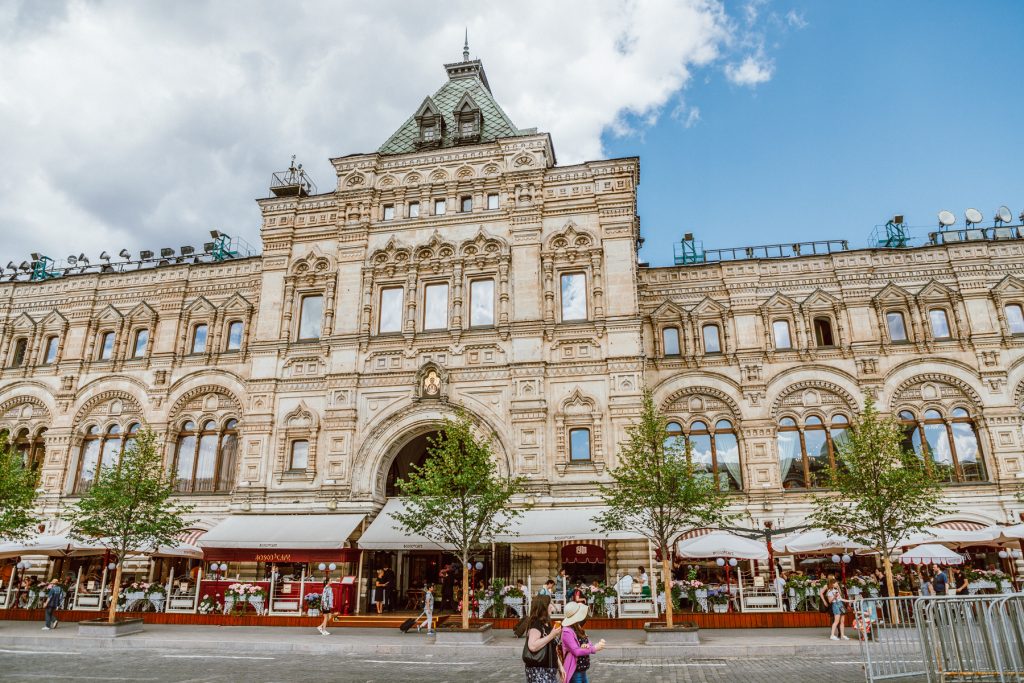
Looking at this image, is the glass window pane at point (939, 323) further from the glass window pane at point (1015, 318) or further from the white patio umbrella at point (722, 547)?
the white patio umbrella at point (722, 547)

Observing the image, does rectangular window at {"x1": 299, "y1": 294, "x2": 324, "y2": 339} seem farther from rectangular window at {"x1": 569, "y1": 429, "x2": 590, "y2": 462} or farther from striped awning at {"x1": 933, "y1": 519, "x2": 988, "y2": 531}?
striped awning at {"x1": 933, "y1": 519, "x2": 988, "y2": 531}

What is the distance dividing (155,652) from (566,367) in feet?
50.7

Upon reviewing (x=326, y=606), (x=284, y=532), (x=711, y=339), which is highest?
(x=711, y=339)

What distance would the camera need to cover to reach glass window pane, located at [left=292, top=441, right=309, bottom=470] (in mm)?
26875

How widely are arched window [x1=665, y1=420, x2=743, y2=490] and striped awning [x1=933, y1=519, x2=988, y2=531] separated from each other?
6668 mm

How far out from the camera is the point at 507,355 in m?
26.5

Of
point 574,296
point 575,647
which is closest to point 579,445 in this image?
point 574,296

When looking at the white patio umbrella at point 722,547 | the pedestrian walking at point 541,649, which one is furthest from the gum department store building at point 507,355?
the pedestrian walking at point 541,649

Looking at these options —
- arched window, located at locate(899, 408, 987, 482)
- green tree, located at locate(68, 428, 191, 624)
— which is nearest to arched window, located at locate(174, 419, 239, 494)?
green tree, located at locate(68, 428, 191, 624)

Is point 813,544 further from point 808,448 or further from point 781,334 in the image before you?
point 781,334

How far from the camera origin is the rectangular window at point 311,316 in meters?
29.0

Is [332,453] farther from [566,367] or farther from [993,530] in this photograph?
[993,530]

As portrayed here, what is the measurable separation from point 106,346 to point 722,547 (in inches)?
1090

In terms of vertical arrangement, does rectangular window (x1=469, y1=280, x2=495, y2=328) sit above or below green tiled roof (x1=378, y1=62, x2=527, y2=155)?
below
